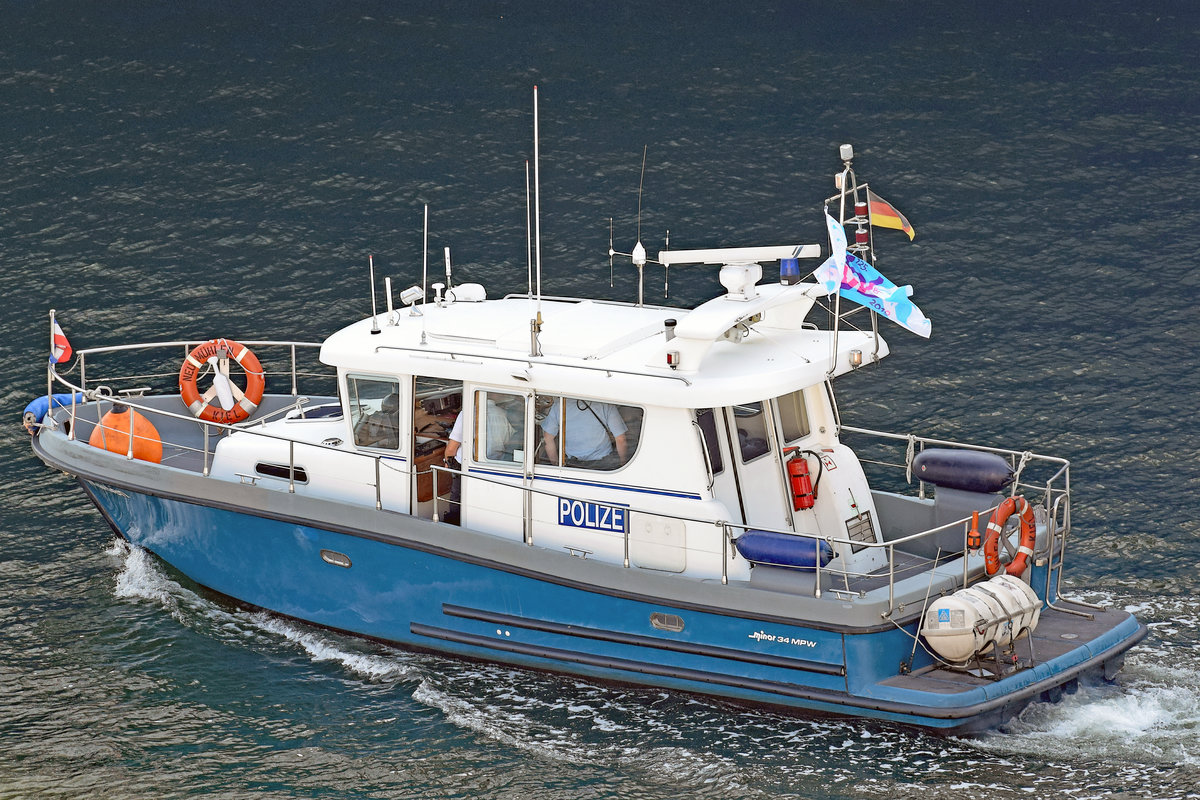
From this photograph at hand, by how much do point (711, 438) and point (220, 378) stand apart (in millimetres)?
4935

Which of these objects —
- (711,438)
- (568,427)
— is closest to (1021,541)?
(711,438)

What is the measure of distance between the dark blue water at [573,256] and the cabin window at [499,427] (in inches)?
70.6

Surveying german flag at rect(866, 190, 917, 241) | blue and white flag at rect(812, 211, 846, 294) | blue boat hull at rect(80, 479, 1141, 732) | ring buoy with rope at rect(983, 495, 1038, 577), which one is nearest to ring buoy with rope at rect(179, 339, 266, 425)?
blue boat hull at rect(80, 479, 1141, 732)

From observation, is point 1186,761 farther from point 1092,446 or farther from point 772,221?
point 772,221

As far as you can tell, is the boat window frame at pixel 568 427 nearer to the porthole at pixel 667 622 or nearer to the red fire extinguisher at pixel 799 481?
the porthole at pixel 667 622

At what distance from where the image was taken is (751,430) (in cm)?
1170

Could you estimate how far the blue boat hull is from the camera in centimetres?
1075

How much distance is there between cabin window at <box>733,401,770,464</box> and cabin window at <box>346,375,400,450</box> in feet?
9.11

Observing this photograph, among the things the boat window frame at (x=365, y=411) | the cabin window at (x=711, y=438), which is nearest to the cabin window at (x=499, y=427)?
the boat window frame at (x=365, y=411)

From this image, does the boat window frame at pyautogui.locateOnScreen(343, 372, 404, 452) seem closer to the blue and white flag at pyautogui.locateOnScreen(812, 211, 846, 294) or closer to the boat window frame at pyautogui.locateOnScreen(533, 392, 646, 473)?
the boat window frame at pyautogui.locateOnScreen(533, 392, 646, 473)

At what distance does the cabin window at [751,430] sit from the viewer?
11.6 metres

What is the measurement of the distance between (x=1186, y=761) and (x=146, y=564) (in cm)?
914

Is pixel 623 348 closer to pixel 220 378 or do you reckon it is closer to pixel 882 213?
pixel 882 213

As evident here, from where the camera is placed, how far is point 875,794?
34.0 ft
